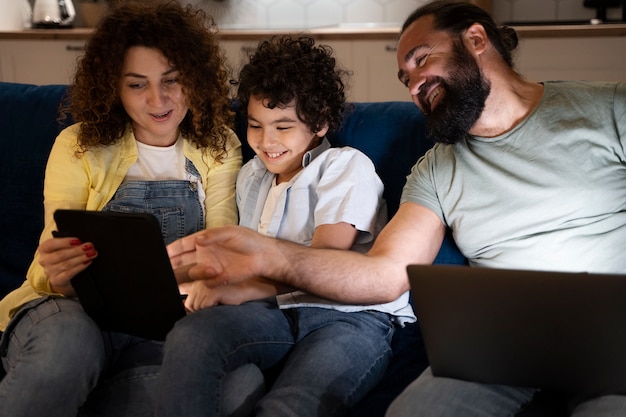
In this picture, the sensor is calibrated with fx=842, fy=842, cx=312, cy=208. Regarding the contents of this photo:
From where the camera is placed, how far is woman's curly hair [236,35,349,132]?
1891mm

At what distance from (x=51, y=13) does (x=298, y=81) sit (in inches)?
101

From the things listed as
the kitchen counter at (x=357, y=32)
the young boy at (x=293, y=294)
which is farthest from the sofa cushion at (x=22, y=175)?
the kitchen counter at (x=357, y=32)

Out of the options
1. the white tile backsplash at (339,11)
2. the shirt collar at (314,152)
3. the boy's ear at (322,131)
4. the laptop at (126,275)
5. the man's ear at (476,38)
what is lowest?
the laptop at (126,275)

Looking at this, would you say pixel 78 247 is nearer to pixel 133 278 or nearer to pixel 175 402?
pixel 133 278

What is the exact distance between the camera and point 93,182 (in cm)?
195

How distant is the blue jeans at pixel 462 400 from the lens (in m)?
1.40

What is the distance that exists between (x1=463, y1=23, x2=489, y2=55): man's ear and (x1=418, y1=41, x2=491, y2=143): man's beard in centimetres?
3

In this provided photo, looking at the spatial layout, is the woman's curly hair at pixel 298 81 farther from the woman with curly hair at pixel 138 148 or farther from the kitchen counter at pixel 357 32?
the kitchen counter at pixel 357 32

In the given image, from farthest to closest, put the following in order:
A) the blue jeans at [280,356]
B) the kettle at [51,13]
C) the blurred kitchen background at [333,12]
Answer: the kettle at [51,13] < the blurred kitchen background at [333,12] < the blue jeans at [280,356]

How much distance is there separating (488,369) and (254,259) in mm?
523

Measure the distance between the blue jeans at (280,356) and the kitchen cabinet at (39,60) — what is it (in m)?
2.54

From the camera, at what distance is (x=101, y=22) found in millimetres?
2033

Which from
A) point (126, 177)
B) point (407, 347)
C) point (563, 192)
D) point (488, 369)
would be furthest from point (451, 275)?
point (126, 177)

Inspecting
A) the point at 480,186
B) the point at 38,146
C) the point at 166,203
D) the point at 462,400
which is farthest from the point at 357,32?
the point at 462,400
